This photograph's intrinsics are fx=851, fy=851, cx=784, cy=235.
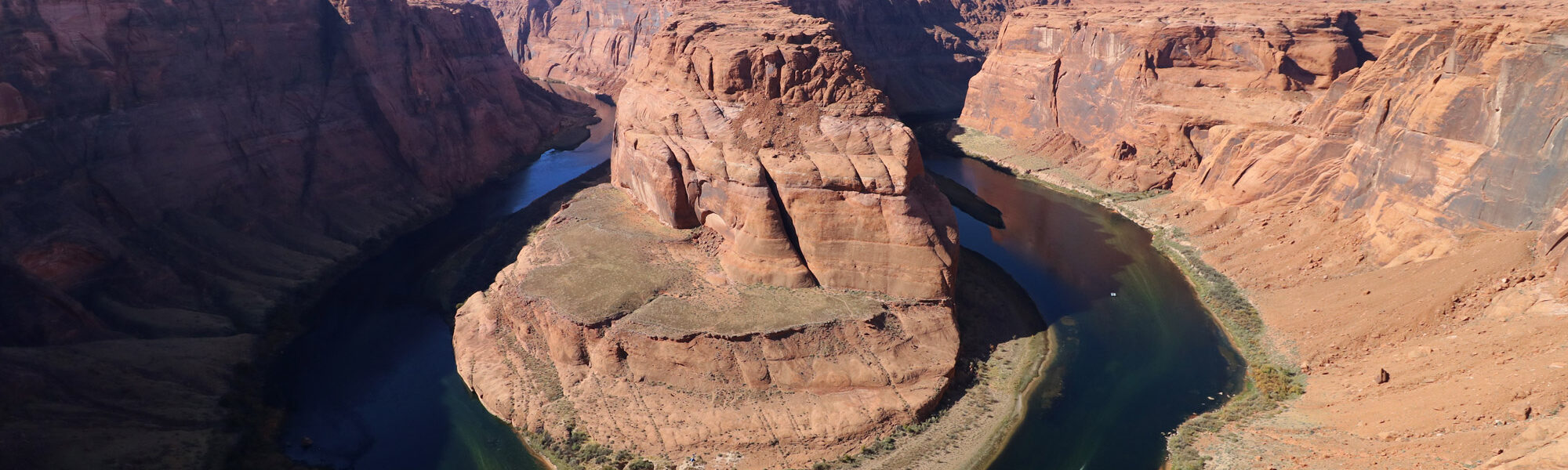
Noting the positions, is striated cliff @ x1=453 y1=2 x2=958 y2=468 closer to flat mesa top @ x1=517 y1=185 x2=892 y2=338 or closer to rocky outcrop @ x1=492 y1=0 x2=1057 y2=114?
flat mesa top @ x1=517 y1=185 x2=892 y2=338

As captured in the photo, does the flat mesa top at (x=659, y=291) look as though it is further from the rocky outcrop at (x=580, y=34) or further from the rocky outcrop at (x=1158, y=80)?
the rocky outcrop at (x=580, y=34)

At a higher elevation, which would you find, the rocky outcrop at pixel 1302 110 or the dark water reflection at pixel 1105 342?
the rocky outcrop at pixel 1302 110

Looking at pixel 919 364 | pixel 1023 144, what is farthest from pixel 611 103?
pixel 919 364

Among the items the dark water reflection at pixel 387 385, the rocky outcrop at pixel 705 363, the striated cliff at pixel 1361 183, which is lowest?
the dark water reflection at pixel 387 385

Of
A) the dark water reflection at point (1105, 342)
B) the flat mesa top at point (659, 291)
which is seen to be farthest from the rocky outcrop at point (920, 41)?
the flat mesa top at point (659, 291)

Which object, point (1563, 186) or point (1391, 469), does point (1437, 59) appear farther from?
point (1391, 469)

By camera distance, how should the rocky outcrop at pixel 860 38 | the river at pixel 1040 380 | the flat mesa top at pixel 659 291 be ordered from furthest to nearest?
the rocky outcrop at pixel 860 38, the flat mesa top at pixel 659 291, the river at pixel 1040 380

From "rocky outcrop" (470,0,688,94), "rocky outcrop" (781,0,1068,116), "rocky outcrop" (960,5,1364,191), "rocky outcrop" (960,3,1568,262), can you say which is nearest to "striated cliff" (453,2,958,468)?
"rocky outcrop" (960,3,1568,262)

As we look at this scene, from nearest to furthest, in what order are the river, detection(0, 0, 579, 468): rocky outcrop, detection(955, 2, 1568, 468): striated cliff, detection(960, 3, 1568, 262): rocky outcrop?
detection(955, 2, 1568, 468): striated cliff → detection(0, 0, 579, 468): rocky outcrop → the river → detection(960, 3, 1568, 262): rocky outcrop
